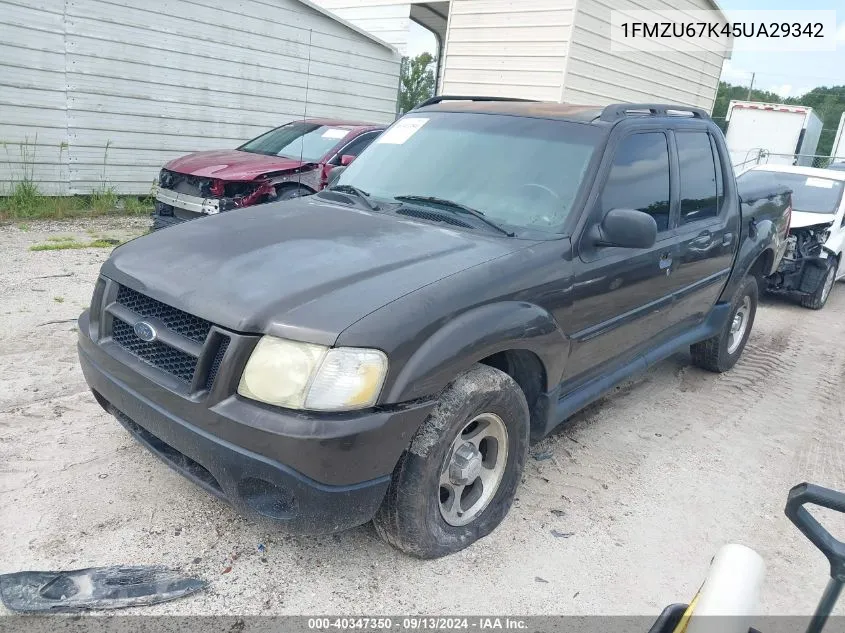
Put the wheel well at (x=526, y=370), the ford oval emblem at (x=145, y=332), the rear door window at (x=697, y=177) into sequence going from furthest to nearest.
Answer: the rear door window at (x=697, y=177) < the wheel well at (x=526, y=370) < the ford oval emblem at (x=145, y=332)

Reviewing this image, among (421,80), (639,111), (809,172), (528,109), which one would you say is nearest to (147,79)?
(528,109)

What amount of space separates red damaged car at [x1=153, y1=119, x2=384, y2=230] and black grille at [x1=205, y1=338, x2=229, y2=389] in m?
4.80

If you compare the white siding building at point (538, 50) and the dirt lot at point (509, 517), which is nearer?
the dirt lot at point (509, 517)

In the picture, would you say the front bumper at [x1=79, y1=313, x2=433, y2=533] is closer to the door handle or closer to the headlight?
the headlight

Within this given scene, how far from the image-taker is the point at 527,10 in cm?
1106

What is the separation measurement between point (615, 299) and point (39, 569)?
2.89m

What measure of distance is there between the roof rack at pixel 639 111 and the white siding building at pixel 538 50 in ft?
21.6

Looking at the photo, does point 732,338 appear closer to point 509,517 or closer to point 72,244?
point 509,517

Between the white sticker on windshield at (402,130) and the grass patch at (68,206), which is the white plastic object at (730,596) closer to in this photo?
the white sticker on windshield at (402,130)

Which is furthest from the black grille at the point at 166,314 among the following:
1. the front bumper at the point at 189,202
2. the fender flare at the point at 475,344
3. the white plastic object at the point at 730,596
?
the front bumper at the point at 189,202

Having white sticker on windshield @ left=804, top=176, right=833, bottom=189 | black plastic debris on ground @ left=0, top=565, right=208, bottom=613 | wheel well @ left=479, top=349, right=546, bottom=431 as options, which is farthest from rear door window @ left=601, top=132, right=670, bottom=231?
white sticker on windshield @ left=804, top=176, right=833, bottom=189

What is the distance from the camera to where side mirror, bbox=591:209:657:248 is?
3.14m

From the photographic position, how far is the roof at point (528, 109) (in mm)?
3727

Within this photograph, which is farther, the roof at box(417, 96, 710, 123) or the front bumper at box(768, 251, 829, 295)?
the front bumper at box(768, 251, 829, 295)
